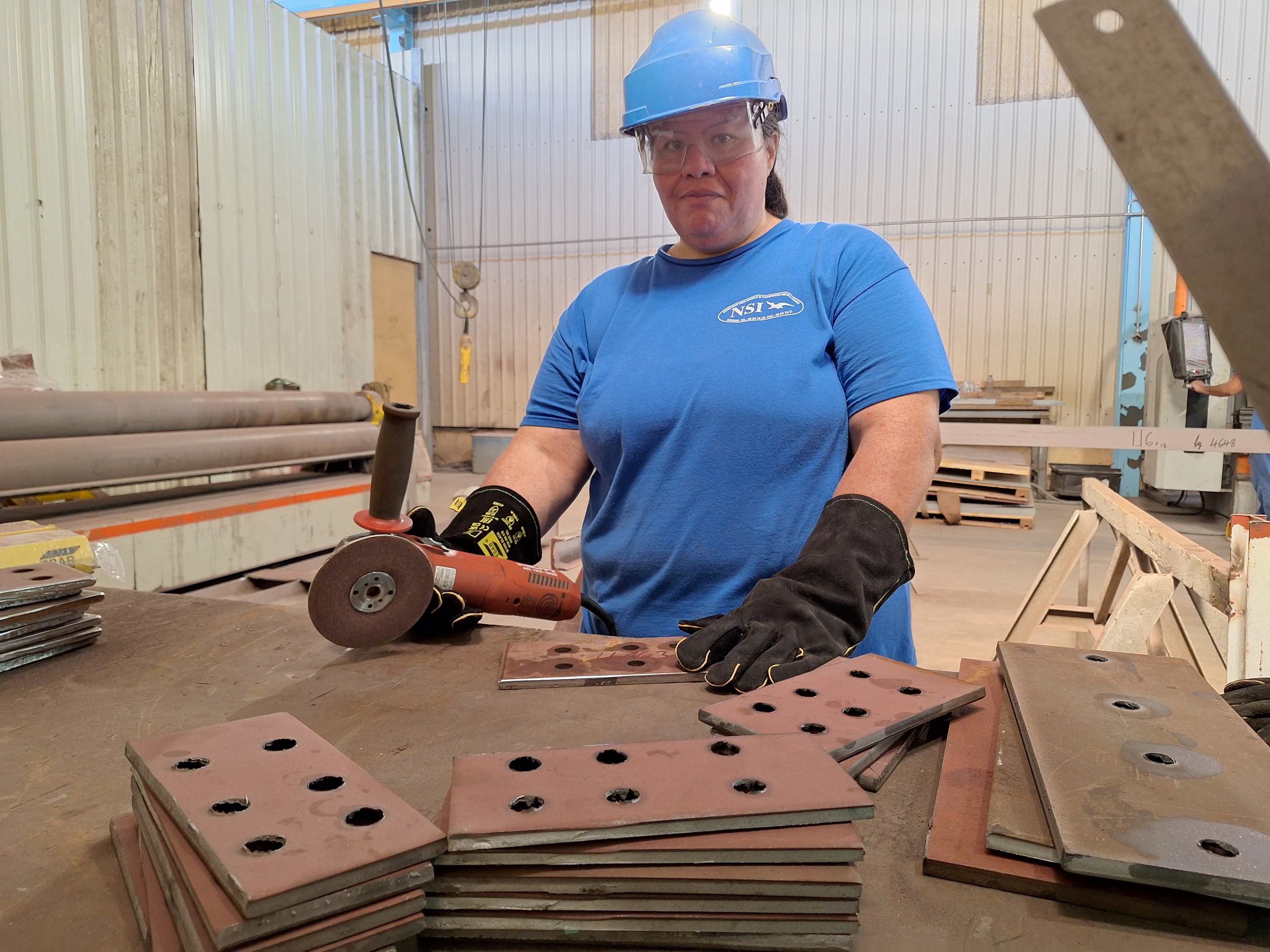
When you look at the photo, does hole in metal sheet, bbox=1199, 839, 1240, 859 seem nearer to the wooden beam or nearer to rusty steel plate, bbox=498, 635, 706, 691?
rusty steel plate, bbox=498, 635, 706, 691

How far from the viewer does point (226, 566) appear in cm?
450

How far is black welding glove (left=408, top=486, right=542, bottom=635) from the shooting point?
143cm

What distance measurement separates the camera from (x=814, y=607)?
1.26 m

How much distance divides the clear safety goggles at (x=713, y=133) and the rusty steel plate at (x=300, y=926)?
145 cm

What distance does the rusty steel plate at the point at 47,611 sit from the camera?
126 centimetres

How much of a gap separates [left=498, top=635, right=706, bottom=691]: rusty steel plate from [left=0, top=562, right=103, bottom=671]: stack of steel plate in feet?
2.24

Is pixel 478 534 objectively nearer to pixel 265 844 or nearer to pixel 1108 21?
pixel 265 844

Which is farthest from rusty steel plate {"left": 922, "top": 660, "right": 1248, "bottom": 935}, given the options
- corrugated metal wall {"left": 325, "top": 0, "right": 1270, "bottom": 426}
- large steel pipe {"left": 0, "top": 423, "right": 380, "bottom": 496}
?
corrugated metal wall {"left": 325, "top": 0, "right": 1270, "bottom": 426}

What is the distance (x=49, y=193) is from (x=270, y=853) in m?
5.84

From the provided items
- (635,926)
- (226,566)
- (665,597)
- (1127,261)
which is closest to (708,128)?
(665,597)

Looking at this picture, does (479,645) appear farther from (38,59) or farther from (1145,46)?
(38,59)

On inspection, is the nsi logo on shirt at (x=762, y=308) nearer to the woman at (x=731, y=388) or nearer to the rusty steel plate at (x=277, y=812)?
the woman at (x=731, y=388)

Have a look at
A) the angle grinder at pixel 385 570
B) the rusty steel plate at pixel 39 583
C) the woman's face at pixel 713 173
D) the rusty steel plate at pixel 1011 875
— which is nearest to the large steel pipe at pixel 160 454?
the rusty steel plate at pixel 39 583

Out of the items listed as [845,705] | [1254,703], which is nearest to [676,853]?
[845,705]
